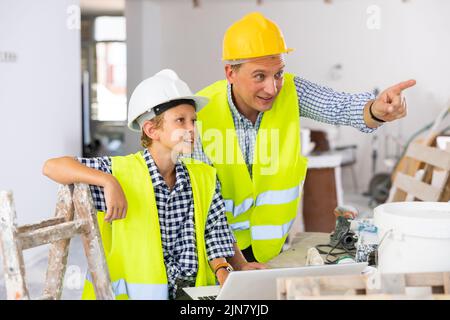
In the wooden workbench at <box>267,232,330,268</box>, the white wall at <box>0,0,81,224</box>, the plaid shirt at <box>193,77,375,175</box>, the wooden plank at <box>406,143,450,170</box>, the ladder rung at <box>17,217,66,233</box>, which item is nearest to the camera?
the ladder rung at <box>17,217,66,233</box>

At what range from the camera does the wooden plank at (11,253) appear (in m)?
1.28

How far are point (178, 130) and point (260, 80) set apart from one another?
1.55ft

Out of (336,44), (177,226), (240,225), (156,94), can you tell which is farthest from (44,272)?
(336,44)

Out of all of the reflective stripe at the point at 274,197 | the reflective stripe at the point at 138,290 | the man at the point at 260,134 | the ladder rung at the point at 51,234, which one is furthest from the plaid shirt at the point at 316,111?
the ladder rung at the point at 51,234

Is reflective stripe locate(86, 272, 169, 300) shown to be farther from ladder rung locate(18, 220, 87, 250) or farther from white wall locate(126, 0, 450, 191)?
white wall locate(126, 0, 450, 191)

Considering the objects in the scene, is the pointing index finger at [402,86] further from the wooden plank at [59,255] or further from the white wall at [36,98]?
the white wall at [36,98]

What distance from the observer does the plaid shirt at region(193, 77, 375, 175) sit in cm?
222

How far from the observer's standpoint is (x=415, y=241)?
4.78 feet

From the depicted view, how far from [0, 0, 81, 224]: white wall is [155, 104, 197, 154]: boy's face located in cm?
286

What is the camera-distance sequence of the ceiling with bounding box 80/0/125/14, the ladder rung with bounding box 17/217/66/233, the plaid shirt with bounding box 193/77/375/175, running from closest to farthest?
the ladder rung with bounding box 17/217/66/233 → the plaid shirt with bounding box 193/77/375/175 → the ceiling with bounding box 80/0/125/14

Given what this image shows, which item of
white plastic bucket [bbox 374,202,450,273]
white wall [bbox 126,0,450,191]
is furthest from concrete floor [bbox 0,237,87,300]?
white wall [bbox 126,0,450,191]

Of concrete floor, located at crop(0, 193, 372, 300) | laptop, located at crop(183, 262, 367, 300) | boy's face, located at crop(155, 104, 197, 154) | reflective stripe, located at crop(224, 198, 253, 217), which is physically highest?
boy's face, located at crop(155, 104, 197, 154)

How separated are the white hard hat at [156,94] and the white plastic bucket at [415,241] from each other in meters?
0.66

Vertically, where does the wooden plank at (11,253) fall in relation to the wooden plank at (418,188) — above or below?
above
